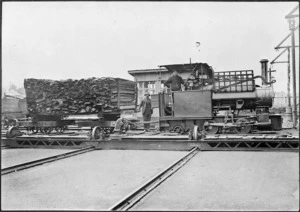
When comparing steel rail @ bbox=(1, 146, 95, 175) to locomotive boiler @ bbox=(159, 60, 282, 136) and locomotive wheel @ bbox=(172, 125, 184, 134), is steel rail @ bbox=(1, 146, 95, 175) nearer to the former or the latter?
locomotive wheel @ bbox=(172, 125, 184, 134)

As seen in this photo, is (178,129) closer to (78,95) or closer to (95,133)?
(95,133)

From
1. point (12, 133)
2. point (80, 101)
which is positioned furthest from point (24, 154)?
point (80, 101)

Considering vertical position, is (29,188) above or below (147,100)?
below

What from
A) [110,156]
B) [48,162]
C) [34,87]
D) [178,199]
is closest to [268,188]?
[178,199]

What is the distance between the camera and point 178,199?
4.11 meters

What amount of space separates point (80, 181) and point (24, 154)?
4.28 metres

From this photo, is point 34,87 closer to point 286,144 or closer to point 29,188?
point 29,188

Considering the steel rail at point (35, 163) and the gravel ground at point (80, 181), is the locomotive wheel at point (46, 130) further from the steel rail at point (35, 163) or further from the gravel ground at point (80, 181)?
the gravel ground at point (80, 181)

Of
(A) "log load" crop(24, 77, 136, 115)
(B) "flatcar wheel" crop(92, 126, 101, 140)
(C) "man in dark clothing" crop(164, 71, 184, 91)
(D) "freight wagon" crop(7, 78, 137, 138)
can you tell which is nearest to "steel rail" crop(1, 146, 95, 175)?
(B) "flatcar wheel" crop(92, 126, 101, 140)

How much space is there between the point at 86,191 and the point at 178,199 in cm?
146

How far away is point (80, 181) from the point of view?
17.0ft

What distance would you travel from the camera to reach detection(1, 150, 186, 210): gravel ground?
4039 mm

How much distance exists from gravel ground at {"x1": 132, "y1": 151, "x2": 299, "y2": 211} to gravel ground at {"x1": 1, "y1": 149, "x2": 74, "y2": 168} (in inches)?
167

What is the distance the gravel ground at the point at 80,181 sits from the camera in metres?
4.04
